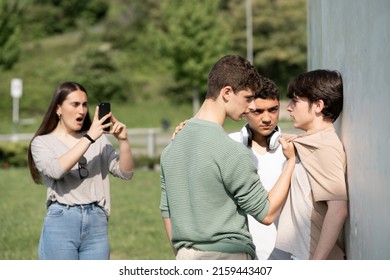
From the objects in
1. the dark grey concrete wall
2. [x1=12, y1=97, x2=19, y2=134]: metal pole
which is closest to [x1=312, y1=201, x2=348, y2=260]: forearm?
the dark grey concrete wall

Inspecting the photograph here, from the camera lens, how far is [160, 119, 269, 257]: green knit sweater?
3709 mm

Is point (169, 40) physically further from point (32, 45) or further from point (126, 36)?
point (32, 45)

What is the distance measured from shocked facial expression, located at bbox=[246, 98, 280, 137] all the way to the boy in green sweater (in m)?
→ 0.77

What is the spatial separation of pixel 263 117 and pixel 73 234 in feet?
4.03

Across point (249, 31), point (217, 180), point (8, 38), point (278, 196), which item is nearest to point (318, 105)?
point (278, 196)

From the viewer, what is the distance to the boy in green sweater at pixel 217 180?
372 centimetres

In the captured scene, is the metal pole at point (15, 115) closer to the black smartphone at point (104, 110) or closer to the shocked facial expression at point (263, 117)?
the black smartphone at point (104, 110)

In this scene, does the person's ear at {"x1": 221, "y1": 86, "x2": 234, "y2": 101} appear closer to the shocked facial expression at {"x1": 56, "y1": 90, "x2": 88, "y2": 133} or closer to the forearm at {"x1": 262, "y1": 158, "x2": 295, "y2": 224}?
the forearm at {"x1": 262, "y1": 158, "x2": 295, "y2": 224}

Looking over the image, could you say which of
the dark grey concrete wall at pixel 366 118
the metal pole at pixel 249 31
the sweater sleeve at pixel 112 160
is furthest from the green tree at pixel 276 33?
the dark grey concrete wall at pixel 366 118

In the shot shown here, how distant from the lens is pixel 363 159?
374 centimetres

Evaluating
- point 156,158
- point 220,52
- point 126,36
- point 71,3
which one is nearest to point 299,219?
point 156,158

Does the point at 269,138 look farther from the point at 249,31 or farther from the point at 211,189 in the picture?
the point at 249,31

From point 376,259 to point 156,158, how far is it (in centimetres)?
2051

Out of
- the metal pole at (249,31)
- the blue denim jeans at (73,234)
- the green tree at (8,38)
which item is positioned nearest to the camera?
the blue denim jeans at (73,234)
